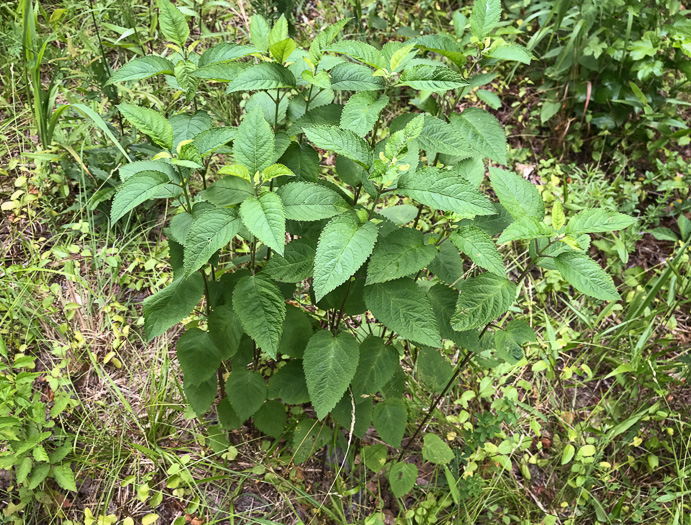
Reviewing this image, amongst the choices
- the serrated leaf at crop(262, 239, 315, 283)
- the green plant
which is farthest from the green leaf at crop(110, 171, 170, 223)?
the serrated leaf at crop(262, 239, 315, 283)

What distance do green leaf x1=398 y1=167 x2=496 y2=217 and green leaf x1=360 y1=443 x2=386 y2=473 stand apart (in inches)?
41.0

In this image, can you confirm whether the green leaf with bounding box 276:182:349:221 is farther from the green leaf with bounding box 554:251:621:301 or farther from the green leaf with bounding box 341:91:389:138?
the green leaf with bounding box 554:251:621:301

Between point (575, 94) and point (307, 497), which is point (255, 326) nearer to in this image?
point (307, 497)

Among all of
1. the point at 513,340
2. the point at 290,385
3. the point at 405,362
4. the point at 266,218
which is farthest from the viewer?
the point at 405,362

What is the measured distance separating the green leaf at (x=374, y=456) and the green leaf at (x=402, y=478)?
0.22ft

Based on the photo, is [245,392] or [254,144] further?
[245,392]

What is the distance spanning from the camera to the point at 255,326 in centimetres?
133

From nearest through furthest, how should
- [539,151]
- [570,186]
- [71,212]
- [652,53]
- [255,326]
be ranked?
[255,326] → [71,212] → [652,53] → [570,186] → [539,151]

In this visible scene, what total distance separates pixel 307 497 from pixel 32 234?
184cm

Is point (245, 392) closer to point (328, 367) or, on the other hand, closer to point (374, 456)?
point (328, 367)

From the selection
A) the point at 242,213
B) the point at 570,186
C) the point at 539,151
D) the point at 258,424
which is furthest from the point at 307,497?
the point at 539,151

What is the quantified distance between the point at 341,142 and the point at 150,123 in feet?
1.64

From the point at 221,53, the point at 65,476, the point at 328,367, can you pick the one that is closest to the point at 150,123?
the point at 221,53

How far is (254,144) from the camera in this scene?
127 centimetres
